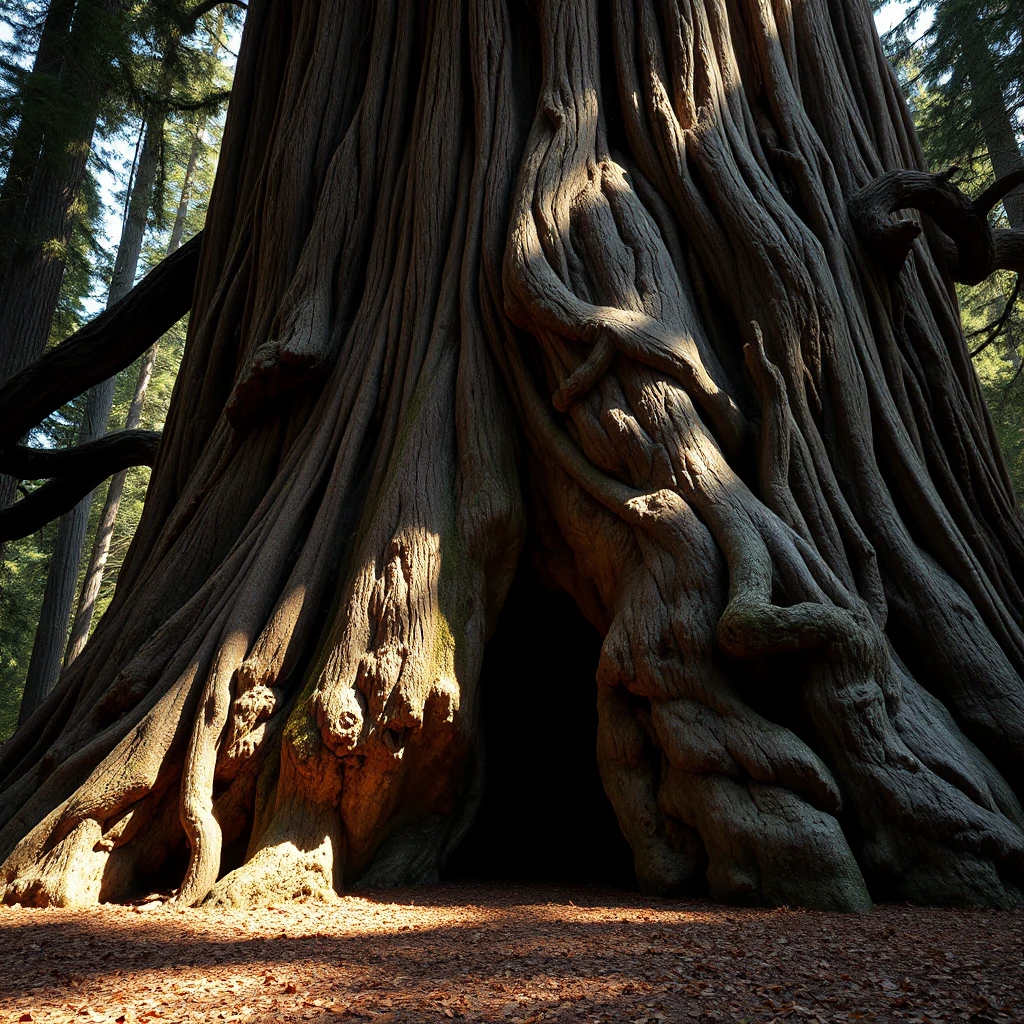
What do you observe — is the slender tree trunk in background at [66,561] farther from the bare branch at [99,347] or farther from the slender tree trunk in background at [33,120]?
the bare branch at [99,347]

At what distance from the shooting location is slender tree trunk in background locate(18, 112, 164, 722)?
36.0 feet

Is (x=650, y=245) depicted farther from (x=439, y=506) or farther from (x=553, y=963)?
(x=553, y=963)

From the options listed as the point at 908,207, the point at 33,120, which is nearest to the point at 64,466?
the point at 33,120

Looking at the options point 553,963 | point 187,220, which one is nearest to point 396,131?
point 553,963

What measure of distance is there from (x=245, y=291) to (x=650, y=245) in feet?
10.0

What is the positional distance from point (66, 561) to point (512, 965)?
38.9ft

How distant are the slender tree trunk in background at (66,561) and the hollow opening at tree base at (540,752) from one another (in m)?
6.90

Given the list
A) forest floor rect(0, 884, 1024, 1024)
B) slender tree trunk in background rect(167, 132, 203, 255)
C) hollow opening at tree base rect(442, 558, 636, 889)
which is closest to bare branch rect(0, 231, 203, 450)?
hollow opening at tree base rect(442, 558, 636, 889)

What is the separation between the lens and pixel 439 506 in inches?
143

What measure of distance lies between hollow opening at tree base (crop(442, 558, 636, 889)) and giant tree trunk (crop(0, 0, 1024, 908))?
1056 millimetres

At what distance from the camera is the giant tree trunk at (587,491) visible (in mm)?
2887

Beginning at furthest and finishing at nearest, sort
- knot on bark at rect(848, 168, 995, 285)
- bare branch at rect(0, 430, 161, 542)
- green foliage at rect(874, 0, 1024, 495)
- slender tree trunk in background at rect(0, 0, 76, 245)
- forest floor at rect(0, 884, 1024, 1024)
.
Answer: green foliage at rect(874, 0, 1024, 495) → slender tree trunk in background at rect(0, 0, 76, 245) → bare branch at rect(0, 430, 161, 542) → knot on bark at rect(848, 168, 995, 285) → forest floor at rect(0, 884, 1024, 1024)

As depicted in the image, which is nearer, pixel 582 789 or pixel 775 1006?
pixel 775 1006

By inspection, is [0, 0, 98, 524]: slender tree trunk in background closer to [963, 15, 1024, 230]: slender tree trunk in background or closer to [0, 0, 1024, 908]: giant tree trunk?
[0, 0, 1024, 908]: giant tree trunk
